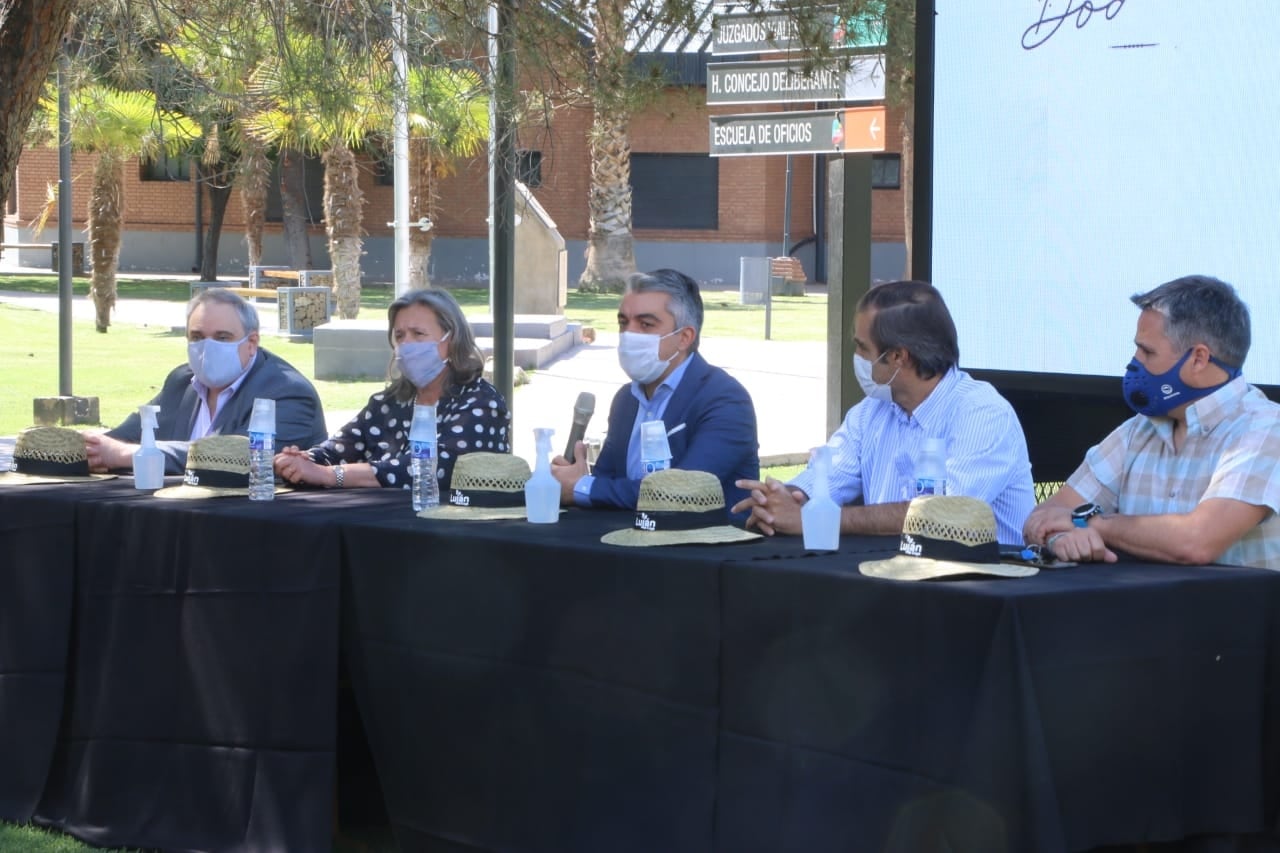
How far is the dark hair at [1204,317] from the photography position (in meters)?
3.53

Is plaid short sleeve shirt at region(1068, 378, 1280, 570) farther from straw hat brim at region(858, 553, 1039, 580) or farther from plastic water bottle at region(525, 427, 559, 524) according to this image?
plastic water bottle at region(525, 427, 559, 524)

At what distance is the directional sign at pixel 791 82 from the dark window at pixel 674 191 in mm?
26252

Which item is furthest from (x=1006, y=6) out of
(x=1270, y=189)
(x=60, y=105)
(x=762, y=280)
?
(x=762, y=280)

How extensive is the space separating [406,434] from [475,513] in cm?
128

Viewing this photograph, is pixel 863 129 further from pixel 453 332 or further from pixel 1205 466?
pixel 1205 466

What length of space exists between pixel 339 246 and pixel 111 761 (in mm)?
18131

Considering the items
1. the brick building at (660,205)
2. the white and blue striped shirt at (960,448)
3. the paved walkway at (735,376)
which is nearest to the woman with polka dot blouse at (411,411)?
the white and blue striped shirt at (960,448)

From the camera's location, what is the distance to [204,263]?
3195 cm

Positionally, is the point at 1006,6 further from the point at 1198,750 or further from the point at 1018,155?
the point at 1198,750

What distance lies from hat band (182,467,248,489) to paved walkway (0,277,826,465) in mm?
5572

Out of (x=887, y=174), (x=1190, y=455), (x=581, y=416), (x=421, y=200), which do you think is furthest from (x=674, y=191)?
(x=1190, y=455)

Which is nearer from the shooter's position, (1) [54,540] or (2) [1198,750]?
(2) [1198,750]

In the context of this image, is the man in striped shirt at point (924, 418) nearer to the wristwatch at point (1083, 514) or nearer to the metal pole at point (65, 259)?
the wristwatch at point (1083, 514)

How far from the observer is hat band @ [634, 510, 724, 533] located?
11.8 ft
